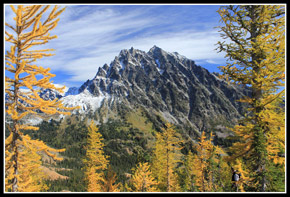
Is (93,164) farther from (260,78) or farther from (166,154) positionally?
(260,78)

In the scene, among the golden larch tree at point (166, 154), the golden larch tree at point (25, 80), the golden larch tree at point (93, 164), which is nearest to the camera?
the golden larch tree at point (25, 80)

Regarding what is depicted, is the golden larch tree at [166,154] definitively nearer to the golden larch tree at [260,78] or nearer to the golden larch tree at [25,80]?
the golden larch tree at [260,78]

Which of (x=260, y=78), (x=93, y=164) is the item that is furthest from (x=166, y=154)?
(x=260, y=78)

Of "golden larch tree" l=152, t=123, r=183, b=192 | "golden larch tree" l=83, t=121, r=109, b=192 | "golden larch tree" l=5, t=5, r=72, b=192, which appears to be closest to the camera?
"golden larch tree" l=5, t=5, r=72, b=192

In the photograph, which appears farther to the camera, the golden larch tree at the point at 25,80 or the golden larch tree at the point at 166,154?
the golden larch tree at the point at 166,154

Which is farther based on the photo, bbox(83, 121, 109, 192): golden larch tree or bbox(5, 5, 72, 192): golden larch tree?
bbox(83, 121, 109, 192): golden larch tree

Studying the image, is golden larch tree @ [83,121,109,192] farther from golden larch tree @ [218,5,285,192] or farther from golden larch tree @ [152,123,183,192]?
golden larch tree @ [218,5,285,192]

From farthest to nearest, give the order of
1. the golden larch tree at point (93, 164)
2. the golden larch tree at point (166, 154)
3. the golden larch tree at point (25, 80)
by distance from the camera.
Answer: the golden larch tree at point (166, 154) → the golden larch tree at point (93, 164) → the golden larch tree at point (25, 80)

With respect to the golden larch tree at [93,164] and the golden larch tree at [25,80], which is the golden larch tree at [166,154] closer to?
the golden larch tree at [93,164]

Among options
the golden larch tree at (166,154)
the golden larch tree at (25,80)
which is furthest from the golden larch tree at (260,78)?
the golden larch tree at (166,154)

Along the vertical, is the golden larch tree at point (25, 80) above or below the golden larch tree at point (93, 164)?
Answer: above

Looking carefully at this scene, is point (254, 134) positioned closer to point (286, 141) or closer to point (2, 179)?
point (286, 141)

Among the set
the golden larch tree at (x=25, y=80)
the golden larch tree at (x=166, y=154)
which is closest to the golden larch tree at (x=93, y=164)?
the golden larch tree at (x=166, y=154)

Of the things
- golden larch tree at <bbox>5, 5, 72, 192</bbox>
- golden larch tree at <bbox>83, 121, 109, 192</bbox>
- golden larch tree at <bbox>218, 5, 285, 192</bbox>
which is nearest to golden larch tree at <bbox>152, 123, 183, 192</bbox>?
golden larch tree at <bbox>83, 121, 109, 192</bbox>
